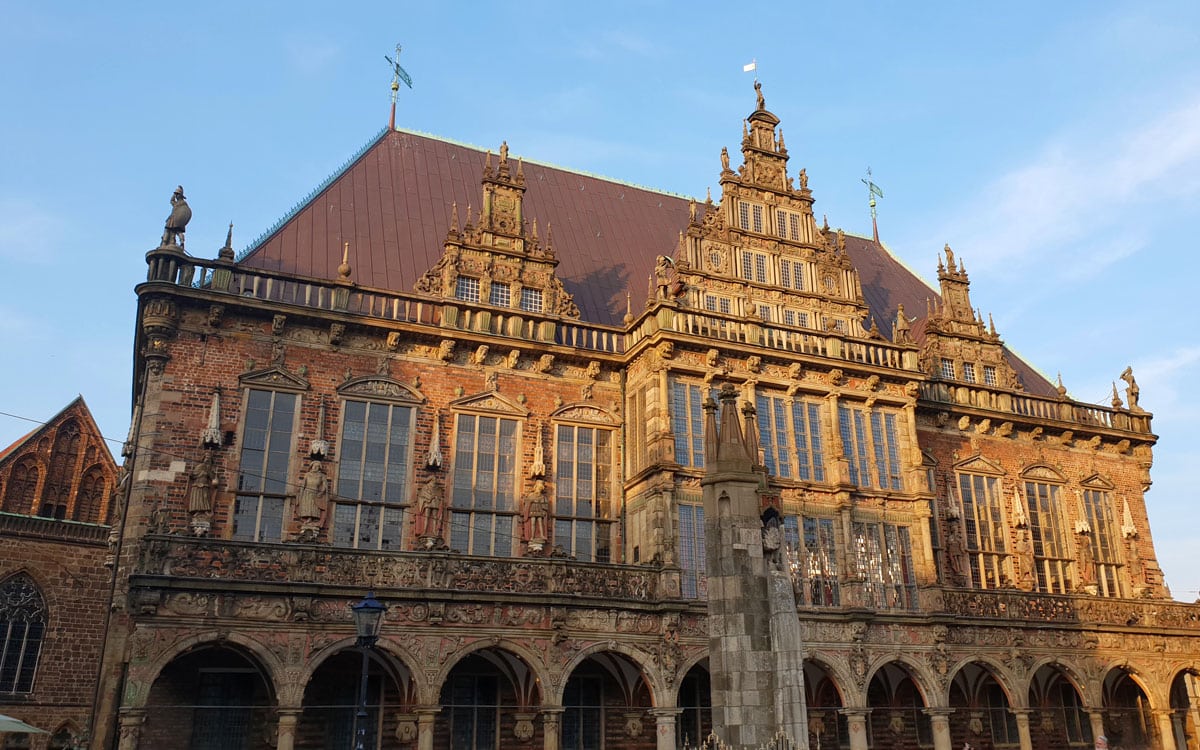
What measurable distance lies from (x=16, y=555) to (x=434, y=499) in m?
15.5

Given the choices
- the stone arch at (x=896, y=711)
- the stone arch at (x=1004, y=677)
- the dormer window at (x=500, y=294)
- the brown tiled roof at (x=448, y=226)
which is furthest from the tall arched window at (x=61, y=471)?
the stone arch at (x=1004, y=677)

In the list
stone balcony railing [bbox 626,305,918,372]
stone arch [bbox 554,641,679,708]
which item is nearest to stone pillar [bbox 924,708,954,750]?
stone arch [bbox 554,641,679,708]

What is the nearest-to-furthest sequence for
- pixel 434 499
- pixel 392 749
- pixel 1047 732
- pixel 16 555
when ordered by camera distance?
pixel 392 749 < pixel 434 499 < pixel 1047 732 < pixel 16 555

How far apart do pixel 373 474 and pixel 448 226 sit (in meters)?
8.47

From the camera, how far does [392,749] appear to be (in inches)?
775

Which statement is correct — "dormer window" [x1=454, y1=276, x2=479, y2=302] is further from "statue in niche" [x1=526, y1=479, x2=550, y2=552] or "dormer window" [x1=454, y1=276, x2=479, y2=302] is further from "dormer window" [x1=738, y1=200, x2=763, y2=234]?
"dormer window" [x1=738, y1=200, x2=763, y2=234]

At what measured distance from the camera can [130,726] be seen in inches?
648

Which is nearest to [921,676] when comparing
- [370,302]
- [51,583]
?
[370,302]

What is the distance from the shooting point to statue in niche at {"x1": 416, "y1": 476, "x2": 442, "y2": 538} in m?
21.0

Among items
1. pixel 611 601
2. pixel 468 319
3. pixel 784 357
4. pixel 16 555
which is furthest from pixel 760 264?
pixel 16 555

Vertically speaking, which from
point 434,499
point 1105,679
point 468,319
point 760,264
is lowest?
point 1105,679

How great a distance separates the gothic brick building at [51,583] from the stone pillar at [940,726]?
21593mm

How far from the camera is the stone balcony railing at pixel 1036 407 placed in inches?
1119

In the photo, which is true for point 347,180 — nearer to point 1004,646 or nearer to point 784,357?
point 784,357
